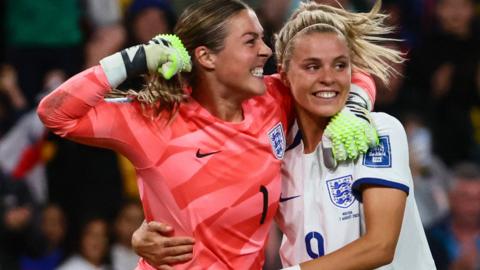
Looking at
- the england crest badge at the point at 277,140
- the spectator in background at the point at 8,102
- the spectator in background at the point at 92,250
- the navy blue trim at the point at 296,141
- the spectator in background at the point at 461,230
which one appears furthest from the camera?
the spectator in background at the point at 8,102

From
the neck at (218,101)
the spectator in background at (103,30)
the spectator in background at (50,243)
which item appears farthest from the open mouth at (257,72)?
the spectator in background at (103,30)

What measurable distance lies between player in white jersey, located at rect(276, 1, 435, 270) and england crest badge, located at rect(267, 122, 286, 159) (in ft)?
0.25

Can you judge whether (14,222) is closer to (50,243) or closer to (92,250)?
(50,243)

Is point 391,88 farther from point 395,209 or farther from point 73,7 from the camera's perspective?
point 395,209

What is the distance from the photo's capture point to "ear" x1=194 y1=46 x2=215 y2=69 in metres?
4.67

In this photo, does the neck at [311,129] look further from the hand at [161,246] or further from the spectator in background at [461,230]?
the spectator in background at [461,230]

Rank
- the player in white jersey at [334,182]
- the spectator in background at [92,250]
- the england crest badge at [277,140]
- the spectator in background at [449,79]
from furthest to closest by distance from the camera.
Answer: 1. the spectator in background at [449,79]
2. the spectator in background at [92,250]
3. the england crest badge at [277,140]
4. the player in white jersey at [334,182]

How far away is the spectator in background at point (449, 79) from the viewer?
8531 millimetres

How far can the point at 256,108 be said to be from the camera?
4754 millimetres

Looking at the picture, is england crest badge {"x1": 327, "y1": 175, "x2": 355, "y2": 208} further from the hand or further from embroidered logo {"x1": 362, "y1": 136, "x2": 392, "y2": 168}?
the hand

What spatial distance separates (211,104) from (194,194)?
0.40 meters

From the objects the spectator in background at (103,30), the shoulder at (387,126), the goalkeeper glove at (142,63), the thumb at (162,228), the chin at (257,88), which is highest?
the goalkeeper glove at (142,63)

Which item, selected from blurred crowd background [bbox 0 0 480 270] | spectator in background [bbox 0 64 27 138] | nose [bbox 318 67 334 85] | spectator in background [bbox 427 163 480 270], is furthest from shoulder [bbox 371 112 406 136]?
spectator in background [bbox 0 64 27 138]

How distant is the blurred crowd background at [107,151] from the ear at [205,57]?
304 centimetres
